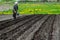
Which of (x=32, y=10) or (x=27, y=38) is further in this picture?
(x=32, y=10)

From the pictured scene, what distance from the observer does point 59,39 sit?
1241 cm

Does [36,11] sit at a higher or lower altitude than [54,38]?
lower

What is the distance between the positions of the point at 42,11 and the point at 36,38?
33.5 m

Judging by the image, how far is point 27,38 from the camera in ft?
A: 41.8

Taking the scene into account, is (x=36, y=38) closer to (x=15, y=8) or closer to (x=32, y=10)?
(x=15, y=8)

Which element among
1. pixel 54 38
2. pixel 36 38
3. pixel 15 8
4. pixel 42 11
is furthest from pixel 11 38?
pixel 42 11

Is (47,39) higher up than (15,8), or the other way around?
(47,39)

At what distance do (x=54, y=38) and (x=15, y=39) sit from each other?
6.64 ft

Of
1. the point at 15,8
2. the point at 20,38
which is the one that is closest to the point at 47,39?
the point at 20,38

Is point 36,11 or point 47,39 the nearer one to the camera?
point 47,39

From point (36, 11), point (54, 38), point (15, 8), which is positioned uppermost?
point (54, 38)

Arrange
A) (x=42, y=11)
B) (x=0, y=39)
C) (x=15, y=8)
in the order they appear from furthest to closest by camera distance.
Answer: (x=42, y=11), (x=15, y=8), (x=0, y=39)

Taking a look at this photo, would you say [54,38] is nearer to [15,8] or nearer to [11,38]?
[11,38]

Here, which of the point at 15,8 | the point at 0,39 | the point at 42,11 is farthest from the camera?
the point at 42,11
